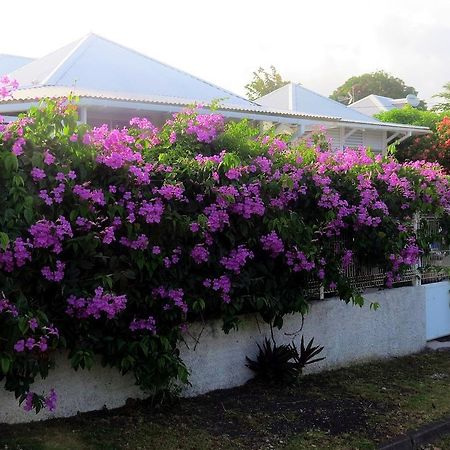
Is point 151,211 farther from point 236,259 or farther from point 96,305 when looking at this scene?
point 236,259

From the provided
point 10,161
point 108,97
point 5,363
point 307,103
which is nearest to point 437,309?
point 5,363

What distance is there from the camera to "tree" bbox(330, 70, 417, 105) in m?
56.9

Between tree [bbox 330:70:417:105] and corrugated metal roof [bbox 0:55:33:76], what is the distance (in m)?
41.2

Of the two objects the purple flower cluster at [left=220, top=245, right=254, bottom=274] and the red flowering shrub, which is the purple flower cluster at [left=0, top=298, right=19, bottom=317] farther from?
the red flowering shrub

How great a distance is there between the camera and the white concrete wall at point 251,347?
182 inches

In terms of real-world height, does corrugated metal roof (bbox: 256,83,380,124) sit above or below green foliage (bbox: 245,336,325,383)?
above

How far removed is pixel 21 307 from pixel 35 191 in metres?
0.75

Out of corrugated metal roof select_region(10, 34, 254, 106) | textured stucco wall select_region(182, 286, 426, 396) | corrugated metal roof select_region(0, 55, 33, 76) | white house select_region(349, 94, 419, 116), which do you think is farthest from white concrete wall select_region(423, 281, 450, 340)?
white house select_region(349, 94, 419, 116)

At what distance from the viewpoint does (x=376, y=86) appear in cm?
5700

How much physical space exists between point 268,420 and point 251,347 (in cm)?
103

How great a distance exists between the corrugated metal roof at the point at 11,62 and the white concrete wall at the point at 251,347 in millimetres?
14384

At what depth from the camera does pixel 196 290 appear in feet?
16.6

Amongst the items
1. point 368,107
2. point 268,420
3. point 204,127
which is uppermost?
point 368,107

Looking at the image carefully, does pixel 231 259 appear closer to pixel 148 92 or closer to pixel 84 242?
pixel 84 242
